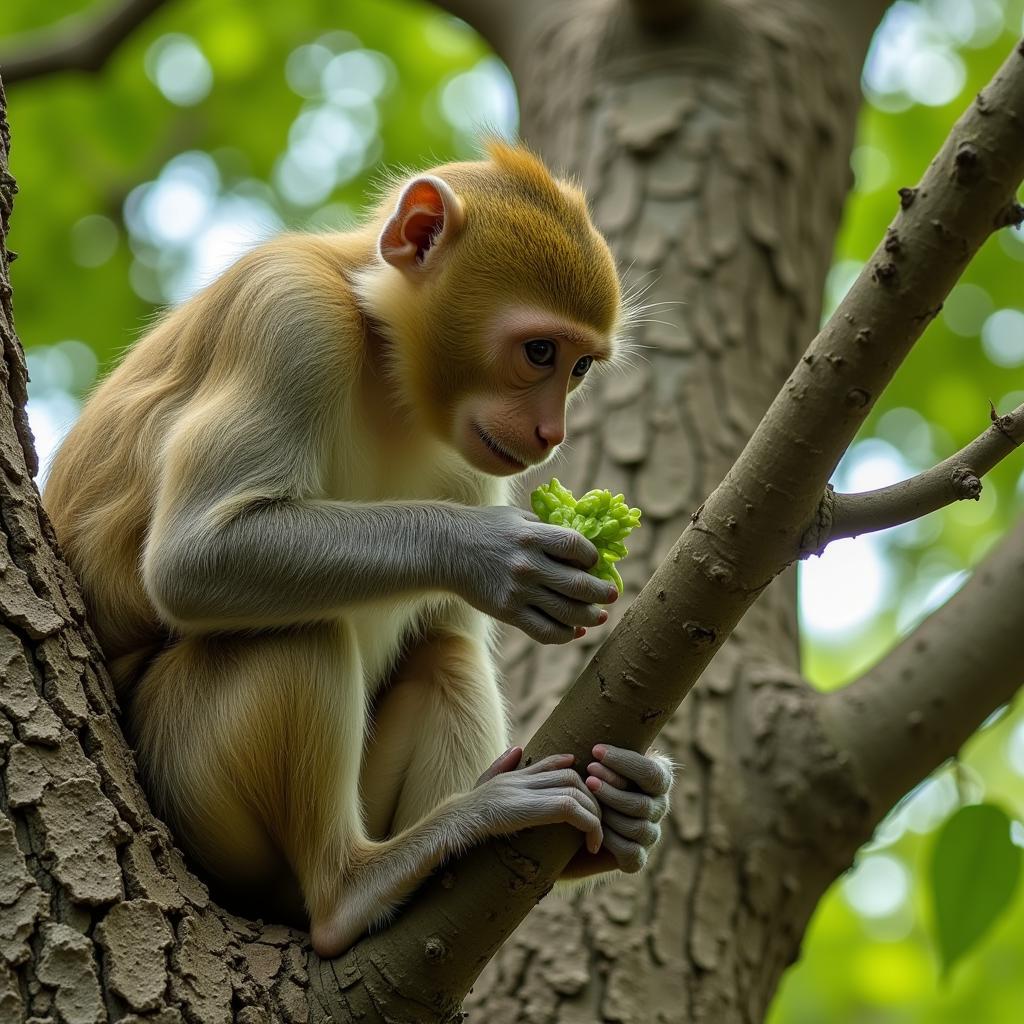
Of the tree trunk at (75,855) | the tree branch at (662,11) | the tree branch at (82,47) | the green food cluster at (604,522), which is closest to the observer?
the tree trunk at (75,855)

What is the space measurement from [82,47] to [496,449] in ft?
14.9

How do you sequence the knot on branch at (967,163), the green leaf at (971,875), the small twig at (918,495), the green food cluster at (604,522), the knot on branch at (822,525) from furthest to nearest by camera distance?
the green leaf at (971,875), the green food cluster at (604,522), the knot on branch at (822,525), the small twig at (918,495), the knot on branch at (967,163)

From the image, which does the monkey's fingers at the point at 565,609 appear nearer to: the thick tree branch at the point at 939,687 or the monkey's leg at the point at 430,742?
the monkey's leg at the point at 430,742

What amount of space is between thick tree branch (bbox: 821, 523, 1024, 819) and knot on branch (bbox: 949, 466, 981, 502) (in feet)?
6.32

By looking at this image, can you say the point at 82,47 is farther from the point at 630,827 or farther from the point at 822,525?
the point at 822,525

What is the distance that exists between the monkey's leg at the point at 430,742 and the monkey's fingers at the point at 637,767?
83cm

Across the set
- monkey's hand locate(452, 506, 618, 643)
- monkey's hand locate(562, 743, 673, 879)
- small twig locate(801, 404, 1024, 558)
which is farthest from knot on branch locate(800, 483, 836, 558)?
monkey's hand locate(562, 743, 673, 879)

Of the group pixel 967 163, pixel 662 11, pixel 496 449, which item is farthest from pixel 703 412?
pixel 967 163

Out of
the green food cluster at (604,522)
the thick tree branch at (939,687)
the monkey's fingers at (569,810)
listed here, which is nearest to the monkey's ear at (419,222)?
the green food cluster at (604,522)

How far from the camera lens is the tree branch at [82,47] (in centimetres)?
743

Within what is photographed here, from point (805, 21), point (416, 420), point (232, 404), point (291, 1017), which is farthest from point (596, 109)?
point (291, 1017)

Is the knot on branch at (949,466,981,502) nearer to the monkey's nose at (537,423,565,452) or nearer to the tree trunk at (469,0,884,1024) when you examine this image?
the monkey's nose at (537,423,565,452)

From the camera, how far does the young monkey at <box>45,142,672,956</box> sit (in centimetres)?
388

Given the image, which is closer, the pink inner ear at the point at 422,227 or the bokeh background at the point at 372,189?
the pink inner ear at the point at 422,227
